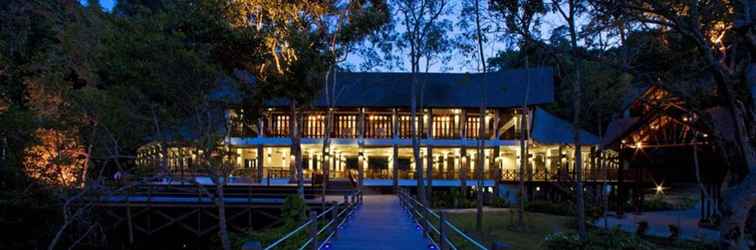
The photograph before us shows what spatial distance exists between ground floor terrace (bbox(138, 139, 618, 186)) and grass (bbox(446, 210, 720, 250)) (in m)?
5.42

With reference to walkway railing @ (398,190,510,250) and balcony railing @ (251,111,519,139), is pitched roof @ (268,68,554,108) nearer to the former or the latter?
→ balcony railing @ (251,111,519,139)

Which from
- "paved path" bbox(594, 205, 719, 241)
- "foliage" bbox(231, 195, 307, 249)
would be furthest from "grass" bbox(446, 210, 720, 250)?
"foliage" bbox(231, 195, 307, 249)

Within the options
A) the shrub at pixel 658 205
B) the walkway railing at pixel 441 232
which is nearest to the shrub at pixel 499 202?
the shrub at pixel 658 205

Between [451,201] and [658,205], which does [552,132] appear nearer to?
[658,205]

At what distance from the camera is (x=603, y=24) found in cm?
1322

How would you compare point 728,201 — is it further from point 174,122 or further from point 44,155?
point 44,155

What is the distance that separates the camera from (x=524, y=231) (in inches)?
723

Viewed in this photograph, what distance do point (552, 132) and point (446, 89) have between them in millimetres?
6595

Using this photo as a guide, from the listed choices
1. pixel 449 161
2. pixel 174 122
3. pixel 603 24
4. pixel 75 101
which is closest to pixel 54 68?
Result: pixel 75 101

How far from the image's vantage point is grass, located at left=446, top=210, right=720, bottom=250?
1562cm

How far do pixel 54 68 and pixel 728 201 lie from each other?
2355cm

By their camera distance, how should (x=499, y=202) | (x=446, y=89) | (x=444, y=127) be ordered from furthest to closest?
1. (x=444, y=127)
2. (x=446, y=89)
3. (x=499, y=202)

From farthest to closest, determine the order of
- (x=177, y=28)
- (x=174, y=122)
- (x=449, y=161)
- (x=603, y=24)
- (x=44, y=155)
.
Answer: (x=449, y=161) → (x=44, y=155) → (x=174, y=122) → (x=177, y=28) → (x=603, y=24)

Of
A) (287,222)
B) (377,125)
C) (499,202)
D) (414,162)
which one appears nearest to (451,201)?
(499,202)
